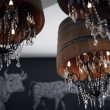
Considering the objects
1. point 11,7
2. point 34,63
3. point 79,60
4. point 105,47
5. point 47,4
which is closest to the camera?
point 11,7

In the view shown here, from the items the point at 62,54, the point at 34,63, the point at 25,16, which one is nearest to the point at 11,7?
the point at 25,16

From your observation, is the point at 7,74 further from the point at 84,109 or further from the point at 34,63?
the point at 84,109

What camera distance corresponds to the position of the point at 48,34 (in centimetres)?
410

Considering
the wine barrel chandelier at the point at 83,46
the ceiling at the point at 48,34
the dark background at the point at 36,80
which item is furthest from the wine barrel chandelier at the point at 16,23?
the dark background at the point at 36,80

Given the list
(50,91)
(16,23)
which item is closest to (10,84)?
(50,91)

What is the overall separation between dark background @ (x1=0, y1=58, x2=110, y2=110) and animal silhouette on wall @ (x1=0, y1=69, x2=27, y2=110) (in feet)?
0.21

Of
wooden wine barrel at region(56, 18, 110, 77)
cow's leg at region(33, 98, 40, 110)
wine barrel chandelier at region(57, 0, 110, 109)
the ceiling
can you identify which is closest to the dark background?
cow's leg at region(33, 98, 40, 110)

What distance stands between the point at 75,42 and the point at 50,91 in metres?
2.44

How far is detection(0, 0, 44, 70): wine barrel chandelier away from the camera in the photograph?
1.93m

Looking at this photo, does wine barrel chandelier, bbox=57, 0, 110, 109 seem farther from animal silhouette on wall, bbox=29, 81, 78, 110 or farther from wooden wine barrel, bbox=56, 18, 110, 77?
animal silhouette on wall, bbox=29, 81, 78, 110

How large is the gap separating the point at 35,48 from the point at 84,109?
1.48m

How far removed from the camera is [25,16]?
2.04 metres

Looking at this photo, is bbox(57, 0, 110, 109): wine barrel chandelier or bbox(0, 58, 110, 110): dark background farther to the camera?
bbox(0, 58, 110, 110): dark background

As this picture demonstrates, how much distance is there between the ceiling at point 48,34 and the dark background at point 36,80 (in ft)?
0.57
